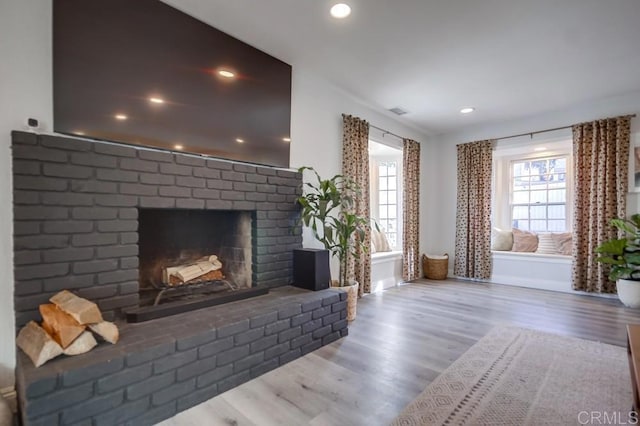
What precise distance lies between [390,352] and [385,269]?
2254mm

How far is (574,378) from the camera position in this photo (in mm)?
1913

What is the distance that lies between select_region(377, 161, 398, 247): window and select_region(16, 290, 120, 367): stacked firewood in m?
4.08

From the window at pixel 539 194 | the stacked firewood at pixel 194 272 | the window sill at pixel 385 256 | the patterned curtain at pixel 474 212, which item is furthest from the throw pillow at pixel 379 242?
the stacked firewood at pixel 194 272

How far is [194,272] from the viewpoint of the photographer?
2.45 metres

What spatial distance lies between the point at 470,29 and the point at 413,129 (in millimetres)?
2631

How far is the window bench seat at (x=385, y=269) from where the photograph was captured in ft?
14.1

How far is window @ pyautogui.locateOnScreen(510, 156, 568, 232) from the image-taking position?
4730 mm

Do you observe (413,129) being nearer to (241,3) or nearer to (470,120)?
(470,120)

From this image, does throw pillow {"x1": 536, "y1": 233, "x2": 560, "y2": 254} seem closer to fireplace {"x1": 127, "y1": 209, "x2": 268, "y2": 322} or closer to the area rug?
the area rug

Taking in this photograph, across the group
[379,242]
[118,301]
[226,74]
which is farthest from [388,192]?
[118,301]

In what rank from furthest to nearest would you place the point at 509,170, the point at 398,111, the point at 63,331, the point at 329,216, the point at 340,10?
1. the point at 509,170
2. the point at 398,111
3. the point at 329,216
4. the point at 340,10
5. the point at 63,331

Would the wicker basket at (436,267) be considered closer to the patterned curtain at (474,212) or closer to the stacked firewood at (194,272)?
the patterned curtain at (474,212)

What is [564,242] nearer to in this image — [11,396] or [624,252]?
[624,252]

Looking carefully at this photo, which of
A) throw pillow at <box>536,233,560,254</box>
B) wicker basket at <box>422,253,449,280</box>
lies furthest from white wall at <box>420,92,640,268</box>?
throw pillow at <box>536,233,560,254</box>
